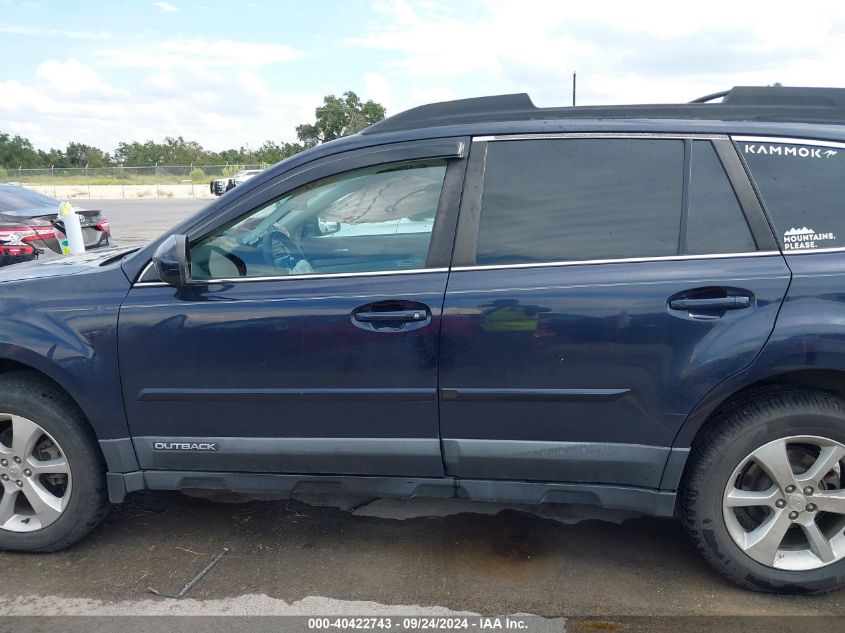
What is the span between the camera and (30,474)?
2.95 meters

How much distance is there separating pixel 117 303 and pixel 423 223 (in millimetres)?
1296

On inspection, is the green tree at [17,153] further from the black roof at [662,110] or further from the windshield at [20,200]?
the black roof at [662,110]

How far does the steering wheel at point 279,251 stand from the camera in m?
2.87

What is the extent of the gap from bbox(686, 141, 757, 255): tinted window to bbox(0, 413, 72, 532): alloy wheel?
9.00ft

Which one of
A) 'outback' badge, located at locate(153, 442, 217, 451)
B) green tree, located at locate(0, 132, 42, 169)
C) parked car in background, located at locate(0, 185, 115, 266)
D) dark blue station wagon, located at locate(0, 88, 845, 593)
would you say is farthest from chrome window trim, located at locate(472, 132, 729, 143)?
green tree, located at locate(0, 132, 42, 169)

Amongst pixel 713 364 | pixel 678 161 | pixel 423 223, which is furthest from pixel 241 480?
pixel 678 161

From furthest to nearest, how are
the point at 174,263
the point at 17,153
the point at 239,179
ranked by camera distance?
the point at 17,153 < the point at 239,179 < the point at 174,263

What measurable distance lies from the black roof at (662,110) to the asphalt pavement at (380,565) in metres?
1.85

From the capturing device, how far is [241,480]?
2.89m

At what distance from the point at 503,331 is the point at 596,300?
360 millimetres

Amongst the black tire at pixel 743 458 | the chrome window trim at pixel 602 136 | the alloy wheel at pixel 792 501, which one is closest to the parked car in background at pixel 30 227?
the chrome window trim at pixel 602 136

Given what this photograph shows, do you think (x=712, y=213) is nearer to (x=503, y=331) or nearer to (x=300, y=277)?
(x=503, y=331)

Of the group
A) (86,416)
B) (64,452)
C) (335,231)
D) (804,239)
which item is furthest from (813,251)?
(64,452)

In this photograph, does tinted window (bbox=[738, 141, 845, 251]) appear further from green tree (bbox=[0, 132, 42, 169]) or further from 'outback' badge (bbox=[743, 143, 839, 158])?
green tree (bbox=[0, 132, 42, 169])
